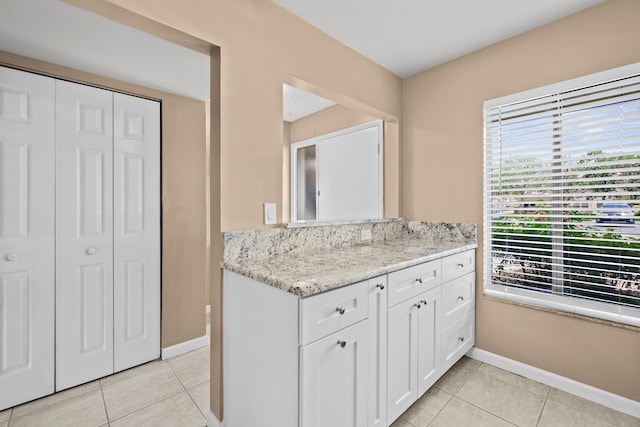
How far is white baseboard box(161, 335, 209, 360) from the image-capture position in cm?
242

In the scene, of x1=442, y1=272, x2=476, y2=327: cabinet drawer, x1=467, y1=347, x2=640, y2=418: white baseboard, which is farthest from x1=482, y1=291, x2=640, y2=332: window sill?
x1=467, y1=347, x2=640, y2=418: white baseboard

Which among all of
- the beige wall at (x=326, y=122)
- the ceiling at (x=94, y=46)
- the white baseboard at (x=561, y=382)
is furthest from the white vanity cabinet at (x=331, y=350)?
the beige wall at (x=326, y=122)

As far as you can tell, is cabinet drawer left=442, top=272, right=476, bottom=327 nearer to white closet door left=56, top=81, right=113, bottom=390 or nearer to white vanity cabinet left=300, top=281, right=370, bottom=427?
white vanity cabinet left=300, top=281, right=370, bottom=427

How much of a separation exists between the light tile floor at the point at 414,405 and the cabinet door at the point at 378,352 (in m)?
0.35

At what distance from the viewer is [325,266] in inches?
55.9

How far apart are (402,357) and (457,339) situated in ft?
2.51

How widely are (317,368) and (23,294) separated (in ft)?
6.65

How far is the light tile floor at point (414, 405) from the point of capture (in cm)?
165

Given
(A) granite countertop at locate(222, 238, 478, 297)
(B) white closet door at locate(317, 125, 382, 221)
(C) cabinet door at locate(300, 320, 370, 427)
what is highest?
(B) white closet door at locate(317, 125, 382, 221)

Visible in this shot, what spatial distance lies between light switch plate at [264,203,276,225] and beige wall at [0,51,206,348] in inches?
46.6

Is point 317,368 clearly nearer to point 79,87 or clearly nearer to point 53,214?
point 53,214

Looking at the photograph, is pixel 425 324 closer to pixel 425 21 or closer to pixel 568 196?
pixel 568 196

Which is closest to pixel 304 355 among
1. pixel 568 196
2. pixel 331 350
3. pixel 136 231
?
pixel 331 350

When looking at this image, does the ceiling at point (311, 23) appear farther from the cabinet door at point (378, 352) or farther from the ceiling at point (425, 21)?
the cabinet door at point (378, 352)
